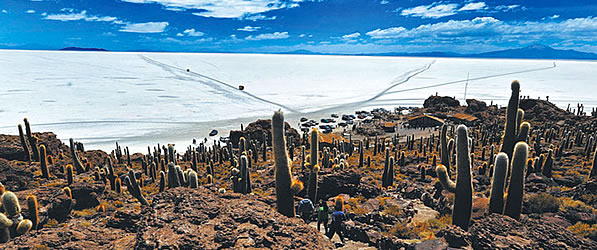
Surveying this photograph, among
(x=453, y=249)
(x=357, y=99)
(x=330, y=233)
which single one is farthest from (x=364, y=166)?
(x=357, y=99)

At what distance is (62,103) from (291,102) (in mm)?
47035

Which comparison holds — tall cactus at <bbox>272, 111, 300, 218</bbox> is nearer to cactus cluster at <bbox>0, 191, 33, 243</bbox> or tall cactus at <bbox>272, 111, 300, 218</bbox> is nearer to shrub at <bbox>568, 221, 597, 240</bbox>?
cactus cluster at <bbox>0, 191, 33, 243</bbox>

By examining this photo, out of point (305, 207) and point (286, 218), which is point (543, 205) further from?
point (286, 218)

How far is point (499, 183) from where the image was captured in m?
8.79

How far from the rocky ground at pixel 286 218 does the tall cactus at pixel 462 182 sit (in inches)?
35.8

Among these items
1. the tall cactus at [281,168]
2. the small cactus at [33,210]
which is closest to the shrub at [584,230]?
the tall cactus at [281,168]

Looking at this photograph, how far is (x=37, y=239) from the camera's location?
5168 millimetres

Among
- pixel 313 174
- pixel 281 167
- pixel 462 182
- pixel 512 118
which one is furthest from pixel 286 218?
pixel 512 118

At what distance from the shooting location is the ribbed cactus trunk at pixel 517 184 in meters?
8.64

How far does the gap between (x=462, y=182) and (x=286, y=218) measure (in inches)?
240

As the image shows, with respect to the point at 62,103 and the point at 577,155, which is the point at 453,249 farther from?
the point at 62,103

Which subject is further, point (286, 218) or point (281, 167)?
point (281, 167)

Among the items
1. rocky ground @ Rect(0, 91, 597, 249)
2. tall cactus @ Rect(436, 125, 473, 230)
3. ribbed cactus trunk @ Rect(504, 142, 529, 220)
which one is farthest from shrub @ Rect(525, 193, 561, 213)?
tall cactus @ Rect(436, 125, 473, 230)

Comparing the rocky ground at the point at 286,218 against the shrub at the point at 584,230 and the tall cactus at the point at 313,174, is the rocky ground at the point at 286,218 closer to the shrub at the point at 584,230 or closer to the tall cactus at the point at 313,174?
the shrub at the point at 584,230
